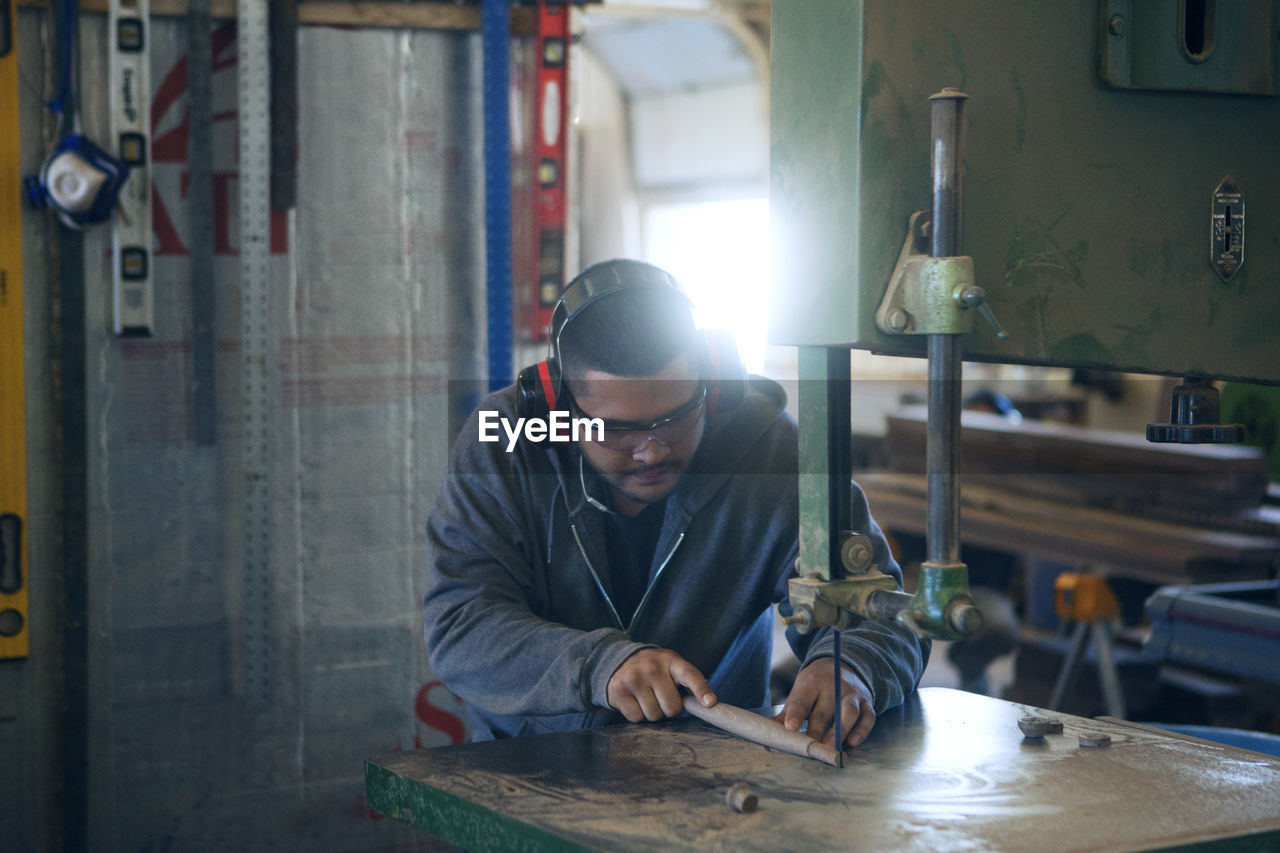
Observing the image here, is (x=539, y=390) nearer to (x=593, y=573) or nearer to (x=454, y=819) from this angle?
(x=593, y=573)

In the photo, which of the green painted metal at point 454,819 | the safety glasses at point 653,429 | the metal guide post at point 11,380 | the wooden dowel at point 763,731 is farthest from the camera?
the metal guide post at point 11,380

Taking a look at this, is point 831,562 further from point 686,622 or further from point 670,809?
point 686,622

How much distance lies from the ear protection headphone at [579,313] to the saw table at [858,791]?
1.31 feet

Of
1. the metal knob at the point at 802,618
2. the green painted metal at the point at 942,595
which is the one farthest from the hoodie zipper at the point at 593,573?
the green painted metal at the point at 942,595

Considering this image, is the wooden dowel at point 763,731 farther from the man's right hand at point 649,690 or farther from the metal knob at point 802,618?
the metal knob at point 802,618

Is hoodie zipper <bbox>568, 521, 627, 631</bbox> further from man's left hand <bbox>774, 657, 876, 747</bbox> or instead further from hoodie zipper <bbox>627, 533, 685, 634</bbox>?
man's left hand <bbox>774, 657, 876, 747</bbox>

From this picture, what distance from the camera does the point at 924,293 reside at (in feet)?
3.00

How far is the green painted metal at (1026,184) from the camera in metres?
0.92

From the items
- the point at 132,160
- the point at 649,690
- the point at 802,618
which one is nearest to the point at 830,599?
the point at 802,618

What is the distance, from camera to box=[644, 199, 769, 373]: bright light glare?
19.2 ft

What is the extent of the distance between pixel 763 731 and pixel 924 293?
54 cm

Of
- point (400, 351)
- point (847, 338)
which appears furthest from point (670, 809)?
point (400, 351)
